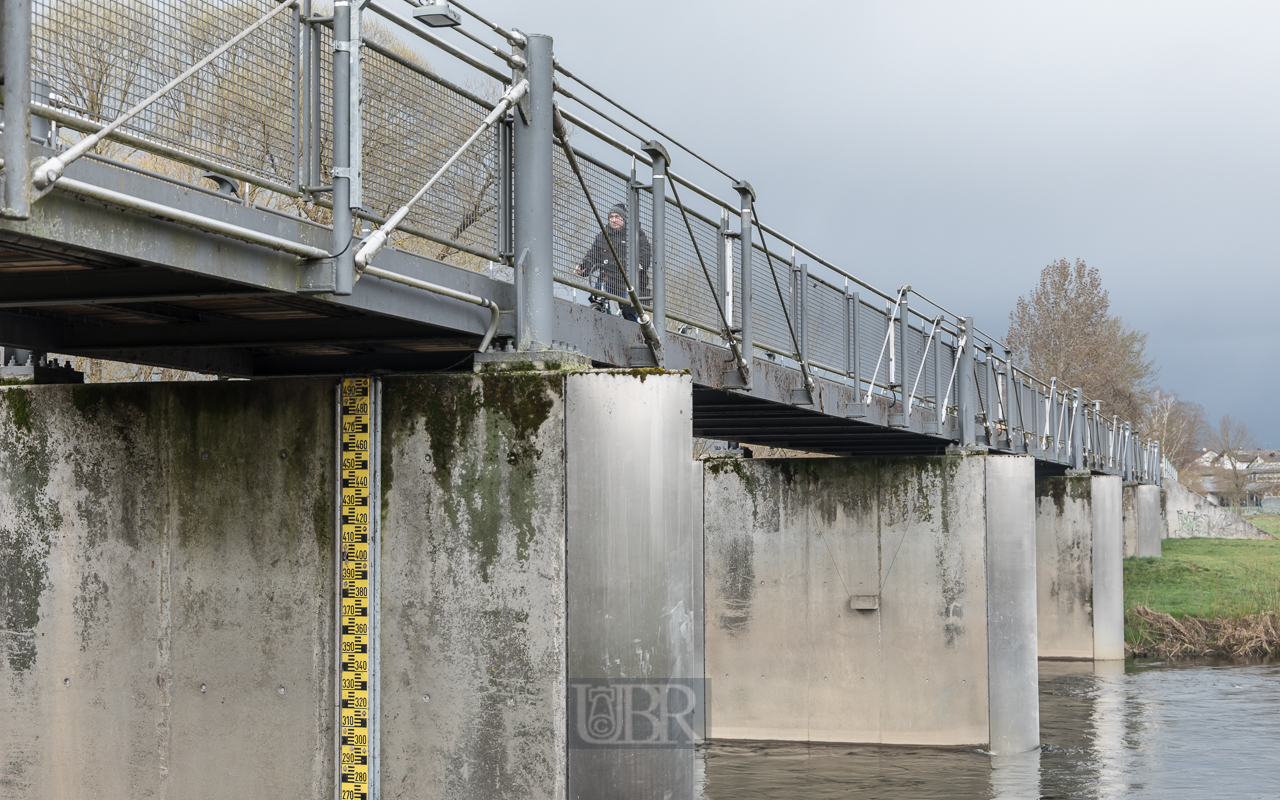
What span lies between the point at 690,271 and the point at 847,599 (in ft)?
27.9

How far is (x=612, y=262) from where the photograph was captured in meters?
8.73

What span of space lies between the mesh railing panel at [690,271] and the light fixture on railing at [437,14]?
411cm

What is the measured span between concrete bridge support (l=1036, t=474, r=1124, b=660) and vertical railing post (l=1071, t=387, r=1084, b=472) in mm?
663

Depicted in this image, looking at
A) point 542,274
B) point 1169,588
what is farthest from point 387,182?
point 1169,588

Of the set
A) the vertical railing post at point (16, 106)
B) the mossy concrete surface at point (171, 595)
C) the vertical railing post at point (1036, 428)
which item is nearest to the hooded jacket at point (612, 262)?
the mossy concrete surface at point (171, 595)

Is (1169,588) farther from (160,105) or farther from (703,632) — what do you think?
(160,105)

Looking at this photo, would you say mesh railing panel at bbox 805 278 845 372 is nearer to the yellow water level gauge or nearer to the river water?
the river water

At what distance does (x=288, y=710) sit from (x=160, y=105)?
3.10 m

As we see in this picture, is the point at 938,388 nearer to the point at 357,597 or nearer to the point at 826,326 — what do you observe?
the point at 826,326

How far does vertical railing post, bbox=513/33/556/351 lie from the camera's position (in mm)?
6941

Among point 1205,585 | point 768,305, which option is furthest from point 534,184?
point 1205,585

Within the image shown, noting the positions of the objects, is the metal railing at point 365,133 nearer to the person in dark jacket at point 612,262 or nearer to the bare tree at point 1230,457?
the person in dark jacket at point 612,262

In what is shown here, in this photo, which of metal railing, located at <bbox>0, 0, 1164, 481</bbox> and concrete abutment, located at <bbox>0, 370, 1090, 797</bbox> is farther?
concrete abutment, located at <bbox>0, 370, 1090, 797</bbox>

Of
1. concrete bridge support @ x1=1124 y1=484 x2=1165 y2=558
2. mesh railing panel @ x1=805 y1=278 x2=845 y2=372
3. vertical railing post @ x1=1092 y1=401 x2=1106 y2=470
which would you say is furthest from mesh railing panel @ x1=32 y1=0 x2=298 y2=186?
concrete bridge support @ x1=1124 y1=484 x2=1165 y2=558
